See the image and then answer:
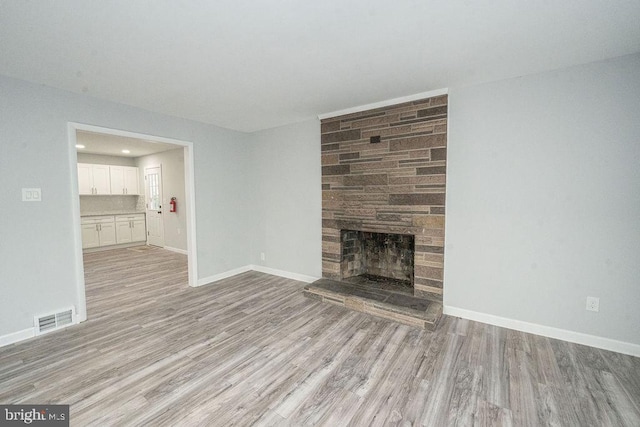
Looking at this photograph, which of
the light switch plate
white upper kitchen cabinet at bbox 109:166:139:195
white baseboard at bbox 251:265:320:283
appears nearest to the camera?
the light switch plate

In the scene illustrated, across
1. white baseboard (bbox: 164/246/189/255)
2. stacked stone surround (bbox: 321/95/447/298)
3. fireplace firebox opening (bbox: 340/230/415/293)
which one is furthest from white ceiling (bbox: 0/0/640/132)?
white baseboard (bbox: 164/246/189/255)

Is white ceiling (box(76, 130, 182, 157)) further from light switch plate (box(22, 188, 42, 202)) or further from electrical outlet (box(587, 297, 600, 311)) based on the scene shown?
electrical outlet (box(587, 297, 600, 311))

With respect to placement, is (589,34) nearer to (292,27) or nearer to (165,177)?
(292,27)

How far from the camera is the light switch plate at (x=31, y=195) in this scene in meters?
2.63

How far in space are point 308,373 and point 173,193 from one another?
600 cm

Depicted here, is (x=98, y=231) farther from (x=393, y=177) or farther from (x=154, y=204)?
(x=393, y=177)

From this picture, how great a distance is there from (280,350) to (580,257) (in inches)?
115

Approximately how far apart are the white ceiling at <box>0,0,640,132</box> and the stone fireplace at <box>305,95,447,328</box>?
19.1 inches

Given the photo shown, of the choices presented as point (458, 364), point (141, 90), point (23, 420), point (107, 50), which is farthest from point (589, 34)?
point (23, 420)

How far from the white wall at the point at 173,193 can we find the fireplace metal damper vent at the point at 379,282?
4.30 meters

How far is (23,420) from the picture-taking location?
5.62 feet

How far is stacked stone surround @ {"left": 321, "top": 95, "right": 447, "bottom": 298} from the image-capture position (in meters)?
3.05

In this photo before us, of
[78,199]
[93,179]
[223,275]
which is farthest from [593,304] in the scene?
[93,179]

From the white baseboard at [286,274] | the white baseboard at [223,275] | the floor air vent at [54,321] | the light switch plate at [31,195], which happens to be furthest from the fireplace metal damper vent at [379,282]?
the light switch plate at [31,195]
